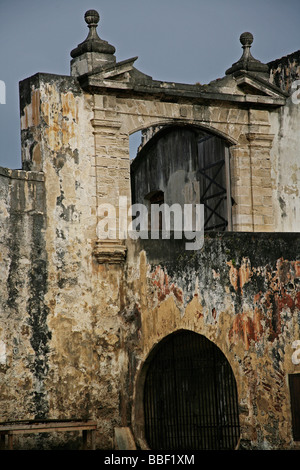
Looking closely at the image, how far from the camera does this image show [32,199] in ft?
49.7

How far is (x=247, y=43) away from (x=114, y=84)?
8.49ft

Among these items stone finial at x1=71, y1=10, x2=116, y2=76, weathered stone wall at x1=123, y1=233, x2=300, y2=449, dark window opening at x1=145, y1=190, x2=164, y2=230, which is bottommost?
weathered stone wall at x1=123, y1=233, x2=300, y2=449

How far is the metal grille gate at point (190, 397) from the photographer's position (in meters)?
13.5

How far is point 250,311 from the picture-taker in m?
13.0

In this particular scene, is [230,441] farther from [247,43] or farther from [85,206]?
[247,43]

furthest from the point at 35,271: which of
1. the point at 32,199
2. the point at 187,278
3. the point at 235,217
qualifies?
the point at 235,217

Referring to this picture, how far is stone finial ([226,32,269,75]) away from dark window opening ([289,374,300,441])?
19.9ft

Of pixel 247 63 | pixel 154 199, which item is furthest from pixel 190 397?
pixel 154 199

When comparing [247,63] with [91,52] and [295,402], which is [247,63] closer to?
[91,52]

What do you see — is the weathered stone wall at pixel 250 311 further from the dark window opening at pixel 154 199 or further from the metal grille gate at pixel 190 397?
the dark window opening at pixel 154 199

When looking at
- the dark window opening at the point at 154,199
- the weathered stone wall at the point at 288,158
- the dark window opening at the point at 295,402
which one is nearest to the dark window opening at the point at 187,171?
the dark window opening at the point at 154,199

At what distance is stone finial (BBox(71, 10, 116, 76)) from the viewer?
1586cm

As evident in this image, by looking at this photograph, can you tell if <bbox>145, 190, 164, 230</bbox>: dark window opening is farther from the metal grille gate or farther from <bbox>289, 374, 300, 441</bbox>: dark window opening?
<bbox>289, 374, 300, 441</bbox>: dark window opening

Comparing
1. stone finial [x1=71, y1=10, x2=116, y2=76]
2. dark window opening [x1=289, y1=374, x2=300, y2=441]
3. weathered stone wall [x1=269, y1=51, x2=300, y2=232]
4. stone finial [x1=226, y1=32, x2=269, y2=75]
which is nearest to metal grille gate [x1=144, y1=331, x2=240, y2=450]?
dark window opening [x1=289, y1=374, x2=300, y2=441]
